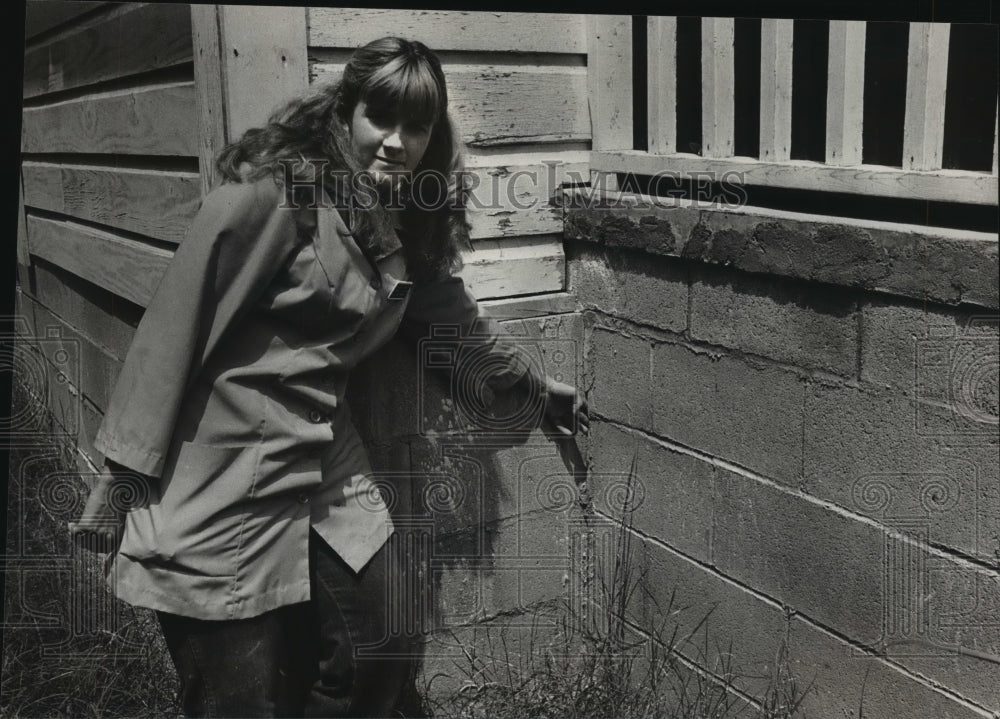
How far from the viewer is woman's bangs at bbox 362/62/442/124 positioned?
261 cm

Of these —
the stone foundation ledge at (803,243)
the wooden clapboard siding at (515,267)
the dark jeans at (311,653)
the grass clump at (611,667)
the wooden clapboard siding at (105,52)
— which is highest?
the wooden clapboard siding at (105,52)

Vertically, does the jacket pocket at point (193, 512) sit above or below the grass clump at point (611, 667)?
above

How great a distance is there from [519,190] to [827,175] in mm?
981

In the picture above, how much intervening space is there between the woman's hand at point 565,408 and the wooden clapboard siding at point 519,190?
1.70 feet

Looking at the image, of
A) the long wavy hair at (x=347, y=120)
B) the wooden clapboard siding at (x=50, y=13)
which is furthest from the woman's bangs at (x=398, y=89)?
the wooden clapboard siding at (x=50, y=13)

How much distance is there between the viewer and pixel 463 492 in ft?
11.1

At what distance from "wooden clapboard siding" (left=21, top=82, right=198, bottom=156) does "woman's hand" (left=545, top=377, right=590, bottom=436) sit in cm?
134

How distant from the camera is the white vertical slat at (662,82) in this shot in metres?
3.18

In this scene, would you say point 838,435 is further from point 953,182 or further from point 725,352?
point 953,182

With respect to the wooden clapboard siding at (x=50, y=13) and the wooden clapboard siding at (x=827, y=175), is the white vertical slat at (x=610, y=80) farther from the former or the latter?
the wooden clapboard siding at (x=50, y=13)

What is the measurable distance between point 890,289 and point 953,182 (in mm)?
307

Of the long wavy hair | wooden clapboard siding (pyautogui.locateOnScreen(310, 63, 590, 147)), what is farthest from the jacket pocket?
wooden clapboard siding (pyautogui.locateOnScreen(310, 63, 590, 147))

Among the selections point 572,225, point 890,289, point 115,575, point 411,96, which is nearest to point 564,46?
point 572,225

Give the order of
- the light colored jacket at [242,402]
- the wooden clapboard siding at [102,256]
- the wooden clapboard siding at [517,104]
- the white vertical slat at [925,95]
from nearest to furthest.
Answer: the light colored jacket at [242,402] → the white vertical slat at [925,95] → the wooden clapboard siding at [102,256] → the wooden clapboard siding at [517,104]
